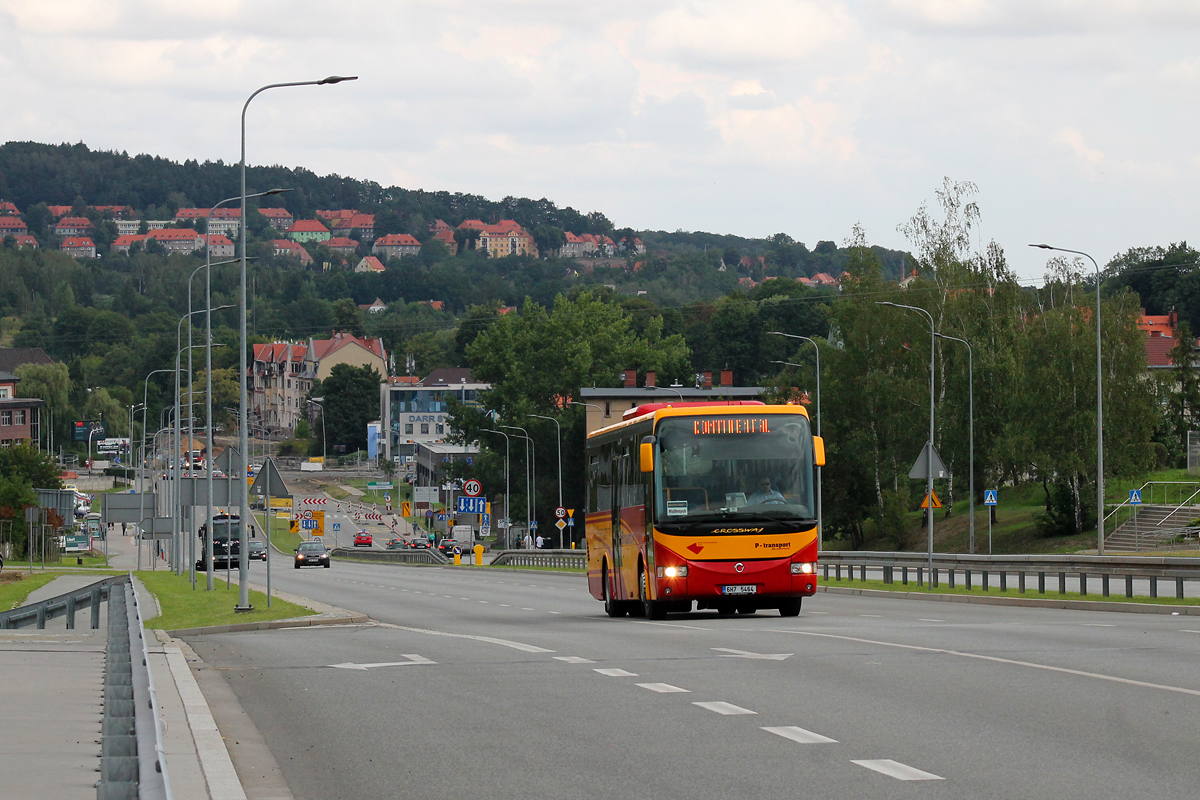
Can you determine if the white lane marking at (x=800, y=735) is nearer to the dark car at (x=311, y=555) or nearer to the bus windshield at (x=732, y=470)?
the bus windshield at (x=732, y=470)

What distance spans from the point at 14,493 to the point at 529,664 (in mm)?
71670

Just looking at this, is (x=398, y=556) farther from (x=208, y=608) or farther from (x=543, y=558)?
(x=208, y=608)

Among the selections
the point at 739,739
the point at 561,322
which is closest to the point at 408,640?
the point at 739,739

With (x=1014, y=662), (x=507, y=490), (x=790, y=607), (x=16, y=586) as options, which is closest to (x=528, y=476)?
(x=507, y=490)

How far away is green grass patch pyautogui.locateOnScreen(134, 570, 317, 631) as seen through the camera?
Result: 25031mm

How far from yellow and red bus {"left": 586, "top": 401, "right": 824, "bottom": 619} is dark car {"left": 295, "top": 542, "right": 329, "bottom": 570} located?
55881 mm

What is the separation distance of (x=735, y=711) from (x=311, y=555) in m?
69.5

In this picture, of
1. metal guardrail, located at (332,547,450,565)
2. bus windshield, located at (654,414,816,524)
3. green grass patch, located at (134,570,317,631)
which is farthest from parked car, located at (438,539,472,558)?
bus windshield, located at (654,414,816,524)

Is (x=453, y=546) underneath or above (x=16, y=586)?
underneath

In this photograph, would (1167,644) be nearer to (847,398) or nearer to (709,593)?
(709,593)

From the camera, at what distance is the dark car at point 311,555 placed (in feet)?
257

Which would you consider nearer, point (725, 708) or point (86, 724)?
point (86, 724)

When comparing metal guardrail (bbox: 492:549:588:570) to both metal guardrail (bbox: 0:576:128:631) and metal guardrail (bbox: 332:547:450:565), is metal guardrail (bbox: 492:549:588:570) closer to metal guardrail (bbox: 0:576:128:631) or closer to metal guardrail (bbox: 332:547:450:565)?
metal guardrail (bbox: 332:547:450:565)

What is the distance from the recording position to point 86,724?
11.0m
